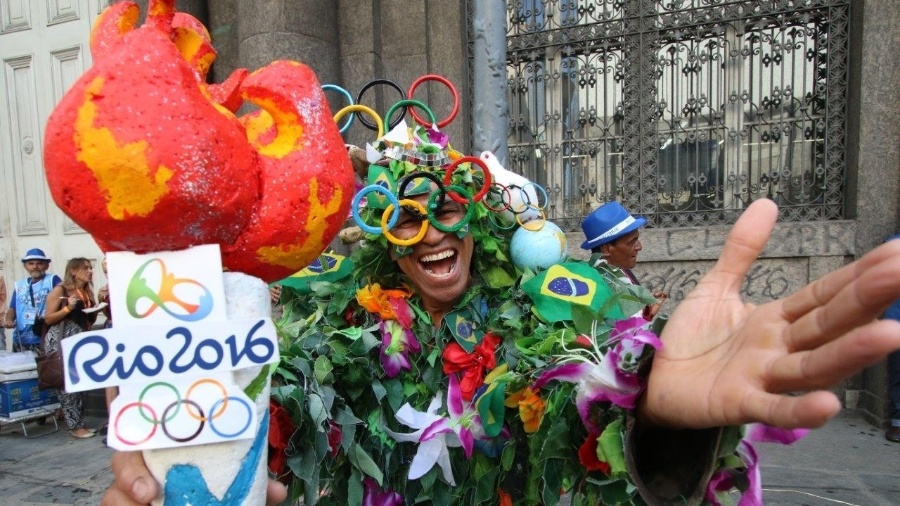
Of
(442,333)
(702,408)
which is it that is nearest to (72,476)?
(442,333)

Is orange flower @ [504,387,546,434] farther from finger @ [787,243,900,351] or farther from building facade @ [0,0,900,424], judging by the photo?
building facade @ [0,0,900,424]

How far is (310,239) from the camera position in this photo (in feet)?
3.35

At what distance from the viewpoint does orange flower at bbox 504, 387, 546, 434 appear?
144 cm

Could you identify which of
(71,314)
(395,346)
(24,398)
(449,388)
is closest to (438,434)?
(449,388)

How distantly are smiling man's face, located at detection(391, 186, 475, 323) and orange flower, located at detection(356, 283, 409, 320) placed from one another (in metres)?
0.09

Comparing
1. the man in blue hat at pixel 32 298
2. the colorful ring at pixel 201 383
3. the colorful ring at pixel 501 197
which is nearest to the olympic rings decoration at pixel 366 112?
the colorful ring at pixel 501 197

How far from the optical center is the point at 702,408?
93 cm

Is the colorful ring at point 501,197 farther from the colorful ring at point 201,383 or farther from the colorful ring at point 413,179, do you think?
the colorful ring at point 201,383

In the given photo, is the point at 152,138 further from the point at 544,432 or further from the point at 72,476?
the point at 72,476

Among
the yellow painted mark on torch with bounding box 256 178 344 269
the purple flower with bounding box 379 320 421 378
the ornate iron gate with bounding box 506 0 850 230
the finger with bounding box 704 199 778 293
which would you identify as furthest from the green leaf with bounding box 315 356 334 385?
the ornate iron gate with bounding box 506 0 850 230

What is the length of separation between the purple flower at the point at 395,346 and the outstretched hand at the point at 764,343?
87cm

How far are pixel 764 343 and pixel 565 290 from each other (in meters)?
0.80

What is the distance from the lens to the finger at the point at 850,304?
0.72 metres

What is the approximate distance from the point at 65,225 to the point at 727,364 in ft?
22.1
